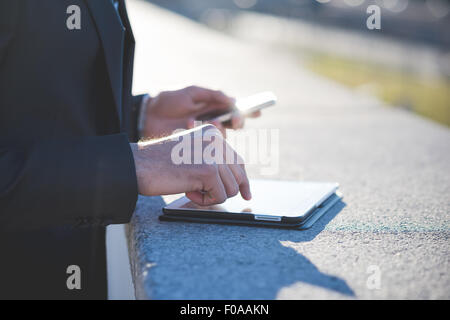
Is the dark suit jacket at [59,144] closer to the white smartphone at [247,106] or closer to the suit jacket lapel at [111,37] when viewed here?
the suit jacket lapel at [111,37]

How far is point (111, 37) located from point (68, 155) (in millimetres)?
438

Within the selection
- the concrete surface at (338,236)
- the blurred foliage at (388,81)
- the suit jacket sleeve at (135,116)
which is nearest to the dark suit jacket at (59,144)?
the concrete surface at (338,236)

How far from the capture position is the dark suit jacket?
1.03 m

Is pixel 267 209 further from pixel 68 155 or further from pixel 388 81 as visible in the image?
pixel 388 81

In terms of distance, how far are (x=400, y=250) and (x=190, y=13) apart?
18331 millimetres

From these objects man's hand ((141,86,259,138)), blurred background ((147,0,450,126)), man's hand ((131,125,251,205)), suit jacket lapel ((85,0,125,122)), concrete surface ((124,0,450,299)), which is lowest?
concrete surface ((124,0,450,299))

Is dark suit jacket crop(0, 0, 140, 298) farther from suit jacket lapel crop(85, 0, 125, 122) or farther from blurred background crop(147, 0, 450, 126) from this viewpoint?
blurred background crop(147, 0, 450, 126)

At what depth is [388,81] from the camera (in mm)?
9133

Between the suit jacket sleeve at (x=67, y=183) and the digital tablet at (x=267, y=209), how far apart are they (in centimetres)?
22

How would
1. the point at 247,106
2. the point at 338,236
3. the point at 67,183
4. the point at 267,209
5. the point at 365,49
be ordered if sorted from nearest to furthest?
the point at 67,183 → the point at 338,236 → the point at 267,209 → the point at 247,106 → the point at 365,49

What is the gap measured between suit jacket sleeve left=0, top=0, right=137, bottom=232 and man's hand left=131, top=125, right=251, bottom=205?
8cm

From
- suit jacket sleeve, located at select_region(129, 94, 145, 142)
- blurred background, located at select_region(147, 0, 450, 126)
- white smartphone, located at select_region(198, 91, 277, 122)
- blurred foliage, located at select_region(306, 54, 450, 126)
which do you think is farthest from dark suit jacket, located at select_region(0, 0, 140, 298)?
blurred foliage, located at select_region(306, 54, 450, 126)

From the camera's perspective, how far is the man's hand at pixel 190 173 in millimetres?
1146

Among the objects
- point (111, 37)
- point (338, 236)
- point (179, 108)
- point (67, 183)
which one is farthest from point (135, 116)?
point (338, 236)
